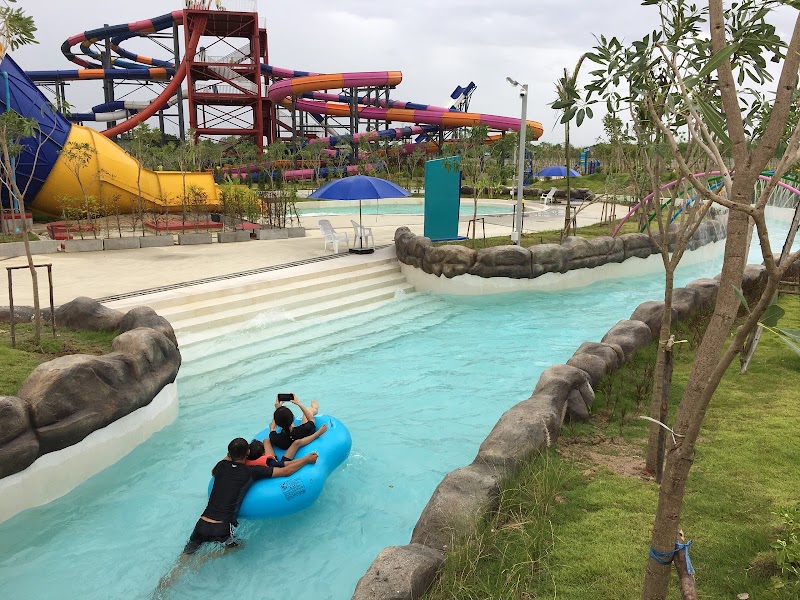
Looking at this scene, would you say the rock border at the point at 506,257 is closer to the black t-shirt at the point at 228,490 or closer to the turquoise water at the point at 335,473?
the turquoise water at the point at 335,473

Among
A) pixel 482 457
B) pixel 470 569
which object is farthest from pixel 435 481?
pixel 470 569

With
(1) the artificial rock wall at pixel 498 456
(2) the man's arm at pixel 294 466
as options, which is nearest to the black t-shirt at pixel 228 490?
(2) the man's arm at pixel 294 466

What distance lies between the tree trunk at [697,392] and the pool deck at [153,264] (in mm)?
9522

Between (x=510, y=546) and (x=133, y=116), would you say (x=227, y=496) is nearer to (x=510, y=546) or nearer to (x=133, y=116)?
Result: (x=510, y=546)

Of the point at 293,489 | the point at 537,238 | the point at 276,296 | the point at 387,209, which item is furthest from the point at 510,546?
the point at 387,209

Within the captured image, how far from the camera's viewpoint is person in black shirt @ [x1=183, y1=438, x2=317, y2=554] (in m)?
4.60

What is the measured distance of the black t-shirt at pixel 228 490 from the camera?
4664 millimetres

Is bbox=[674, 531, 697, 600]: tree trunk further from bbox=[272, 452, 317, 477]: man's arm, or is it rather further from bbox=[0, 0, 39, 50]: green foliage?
bbox=[0, 0, 39, 50]: green foliage

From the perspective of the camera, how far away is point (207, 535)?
4.58 meters

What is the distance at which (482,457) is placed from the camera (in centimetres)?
462

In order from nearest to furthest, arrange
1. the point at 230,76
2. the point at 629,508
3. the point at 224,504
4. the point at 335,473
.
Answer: the point at 629,508, the point at 224,504, the point at 335,473, the point at 230,76

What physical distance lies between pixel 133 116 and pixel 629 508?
46074 millimetres

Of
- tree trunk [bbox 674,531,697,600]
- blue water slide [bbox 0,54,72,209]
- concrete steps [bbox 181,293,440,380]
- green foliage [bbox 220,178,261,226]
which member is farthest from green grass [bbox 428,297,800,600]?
blue water slide [bbox 0,54,72,209]

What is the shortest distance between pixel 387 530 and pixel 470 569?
170cm
